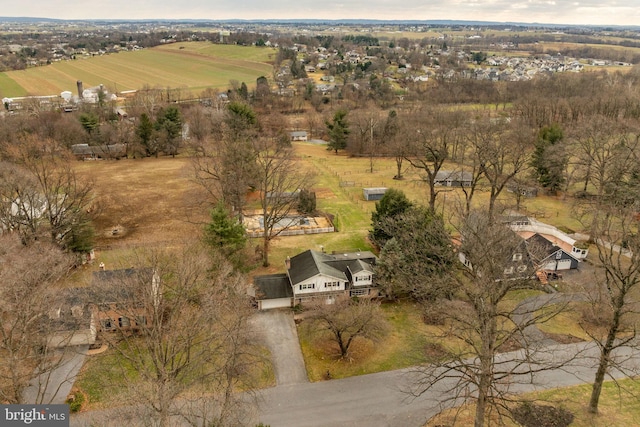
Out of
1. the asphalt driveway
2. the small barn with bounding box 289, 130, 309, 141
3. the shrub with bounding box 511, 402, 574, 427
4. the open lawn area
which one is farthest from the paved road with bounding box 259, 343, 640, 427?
the small barn with bounding box 289, 130, 309, 141

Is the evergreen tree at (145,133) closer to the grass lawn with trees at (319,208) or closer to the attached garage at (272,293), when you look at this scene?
the grass lawn with trees at (319,208)

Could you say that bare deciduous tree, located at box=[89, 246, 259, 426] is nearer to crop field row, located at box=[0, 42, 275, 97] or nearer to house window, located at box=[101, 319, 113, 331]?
house window, located at box=[101, 319, 113, 331]

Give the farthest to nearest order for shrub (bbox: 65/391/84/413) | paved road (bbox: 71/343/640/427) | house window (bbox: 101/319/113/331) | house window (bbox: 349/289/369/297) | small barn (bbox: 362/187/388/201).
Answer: small barn (bbox: 362/187/388/201) < house window (bbox: 349/289/369/297) < house window (bbox: 101/319/113/331) < shrub (bbox: 65/391/84/413) < paved road (bbox: 71/343/640/427)

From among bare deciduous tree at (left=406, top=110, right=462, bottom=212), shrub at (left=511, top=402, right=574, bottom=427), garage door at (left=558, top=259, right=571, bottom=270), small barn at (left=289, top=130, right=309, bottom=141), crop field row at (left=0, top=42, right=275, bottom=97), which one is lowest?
shrub at (left=511, top=402, right=574, bottom=427)

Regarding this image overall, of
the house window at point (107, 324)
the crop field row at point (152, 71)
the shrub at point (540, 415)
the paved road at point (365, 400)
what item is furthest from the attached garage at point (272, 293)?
the crop field row at point (152, 71)

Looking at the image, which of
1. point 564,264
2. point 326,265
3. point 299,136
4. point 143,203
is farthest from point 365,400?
point 299,136

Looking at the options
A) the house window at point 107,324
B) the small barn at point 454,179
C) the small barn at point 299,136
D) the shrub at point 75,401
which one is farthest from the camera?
the small barn at point 299,136

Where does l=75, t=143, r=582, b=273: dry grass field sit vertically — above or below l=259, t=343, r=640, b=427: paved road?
above
